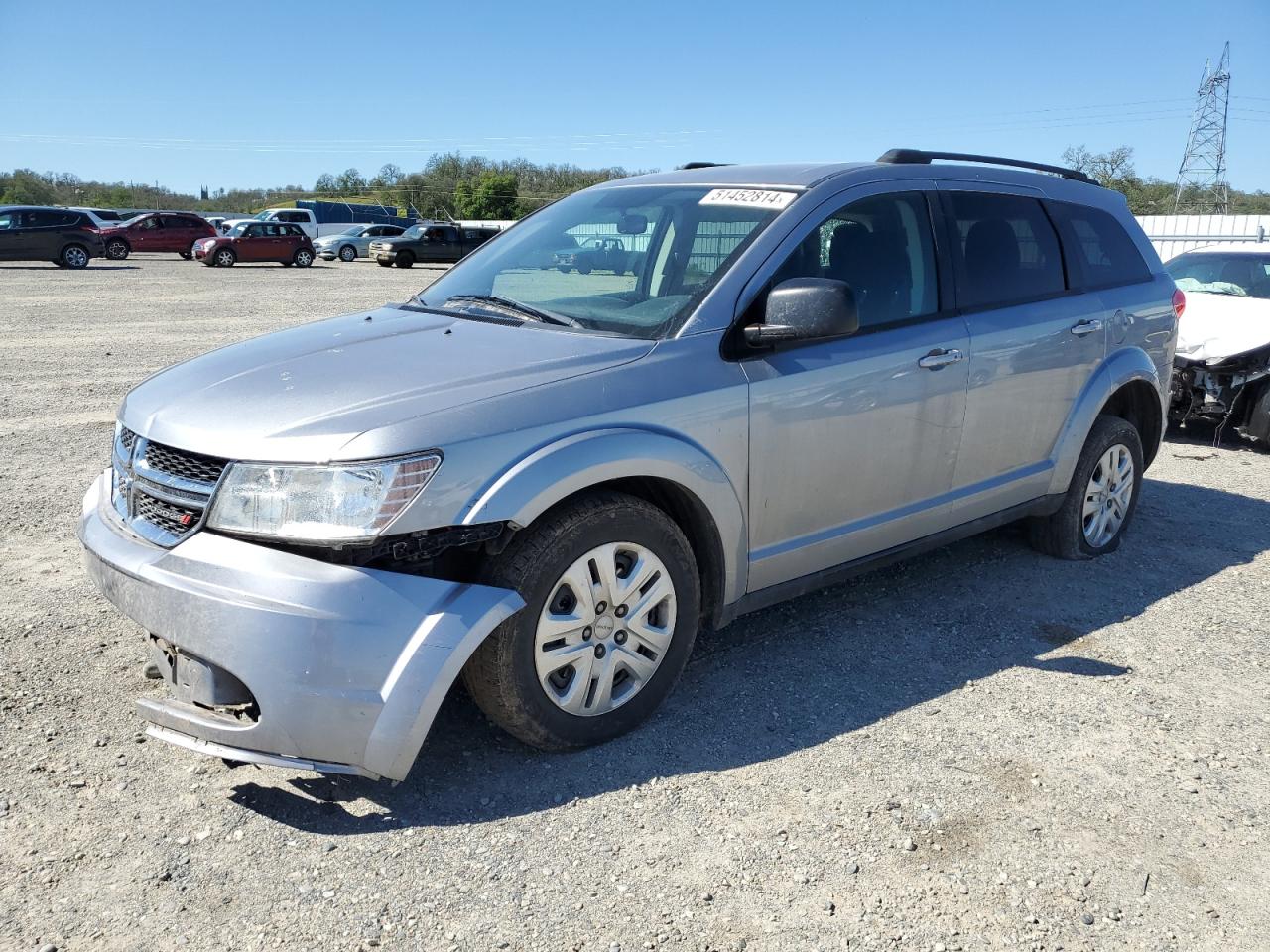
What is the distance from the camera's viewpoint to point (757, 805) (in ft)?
10.3

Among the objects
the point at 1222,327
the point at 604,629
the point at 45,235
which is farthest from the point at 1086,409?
the point at 45,235

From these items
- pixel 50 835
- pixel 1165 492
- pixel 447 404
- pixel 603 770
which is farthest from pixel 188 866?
pixel 1165 492

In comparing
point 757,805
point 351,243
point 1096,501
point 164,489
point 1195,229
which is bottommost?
point 757,805

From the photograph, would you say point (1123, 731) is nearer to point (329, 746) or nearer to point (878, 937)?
point (878, 937)

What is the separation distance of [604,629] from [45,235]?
3020 cm

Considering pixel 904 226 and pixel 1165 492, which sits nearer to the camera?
pixel 904 226

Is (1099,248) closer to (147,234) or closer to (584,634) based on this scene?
(584,634)

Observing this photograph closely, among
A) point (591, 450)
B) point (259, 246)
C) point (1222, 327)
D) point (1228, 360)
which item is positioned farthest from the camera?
point (259, 246)

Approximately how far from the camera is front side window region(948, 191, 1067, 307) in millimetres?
4555

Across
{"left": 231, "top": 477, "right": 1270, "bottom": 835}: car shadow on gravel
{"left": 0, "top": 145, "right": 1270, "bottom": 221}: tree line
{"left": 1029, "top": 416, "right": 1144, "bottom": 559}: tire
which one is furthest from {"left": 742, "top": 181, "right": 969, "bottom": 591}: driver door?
{"left": 0, "top": 145, "right": 1270, "bottom": 221}: tree line

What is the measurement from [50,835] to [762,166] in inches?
136

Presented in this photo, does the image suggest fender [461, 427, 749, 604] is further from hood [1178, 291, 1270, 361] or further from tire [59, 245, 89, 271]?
tire [59, 245, 89, 271]

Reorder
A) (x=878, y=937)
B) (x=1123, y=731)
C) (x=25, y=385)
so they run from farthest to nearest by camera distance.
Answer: (x=25, y=385), (x=1123, y=731), (x=878, y=937)

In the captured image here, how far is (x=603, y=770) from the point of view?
3.32 metres
